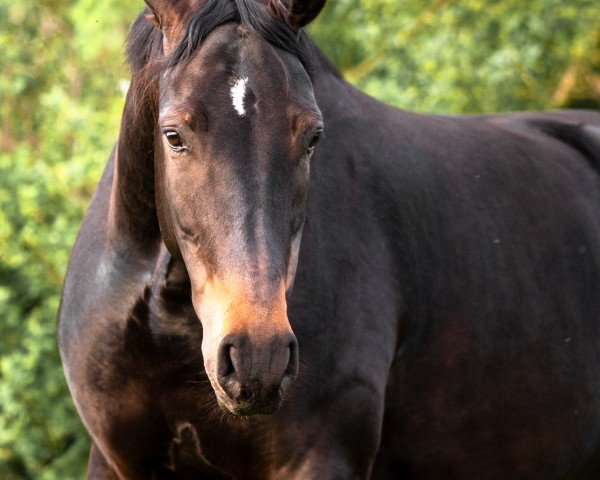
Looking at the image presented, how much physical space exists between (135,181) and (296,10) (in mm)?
655

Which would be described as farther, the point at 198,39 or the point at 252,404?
the point at 198,39

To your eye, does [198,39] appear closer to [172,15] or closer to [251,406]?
[172,15]

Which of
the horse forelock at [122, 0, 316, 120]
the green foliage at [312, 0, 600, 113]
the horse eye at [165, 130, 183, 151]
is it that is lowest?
the green foliage at [312, 0, 600, 113]

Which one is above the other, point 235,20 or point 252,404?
point 235,20

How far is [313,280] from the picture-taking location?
10.1 ft

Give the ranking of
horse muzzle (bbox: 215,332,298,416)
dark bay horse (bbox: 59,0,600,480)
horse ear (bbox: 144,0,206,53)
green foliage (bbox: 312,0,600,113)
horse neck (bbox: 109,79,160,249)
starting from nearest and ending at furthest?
horse muzzle (bbox: 215,332,298,416) < dark bay horse (bbox: 59,0,600,480) < horse ear (bbox: 144,0,206,53) < horse neck (bbox: 109,79,160,249) < green foliage (bbox: 312,0,600,113)

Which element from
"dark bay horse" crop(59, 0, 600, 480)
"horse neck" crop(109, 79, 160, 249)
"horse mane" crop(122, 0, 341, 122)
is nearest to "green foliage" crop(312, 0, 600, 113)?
"dark bay horse" crop(59, 0, 600, 480)

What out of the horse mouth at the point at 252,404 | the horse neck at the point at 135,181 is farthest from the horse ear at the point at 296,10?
the horse mouth at the point at 252,404

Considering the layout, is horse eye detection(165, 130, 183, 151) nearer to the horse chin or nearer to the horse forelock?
the horse forelock

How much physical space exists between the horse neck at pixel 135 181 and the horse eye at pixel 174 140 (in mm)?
258

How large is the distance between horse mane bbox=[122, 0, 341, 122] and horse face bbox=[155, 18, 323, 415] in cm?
3

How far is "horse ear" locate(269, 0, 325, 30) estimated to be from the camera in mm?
2701

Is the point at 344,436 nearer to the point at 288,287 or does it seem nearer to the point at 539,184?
the point at 288,287

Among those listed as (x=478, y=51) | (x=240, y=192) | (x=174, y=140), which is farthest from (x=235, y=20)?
(x=478, y=51)
